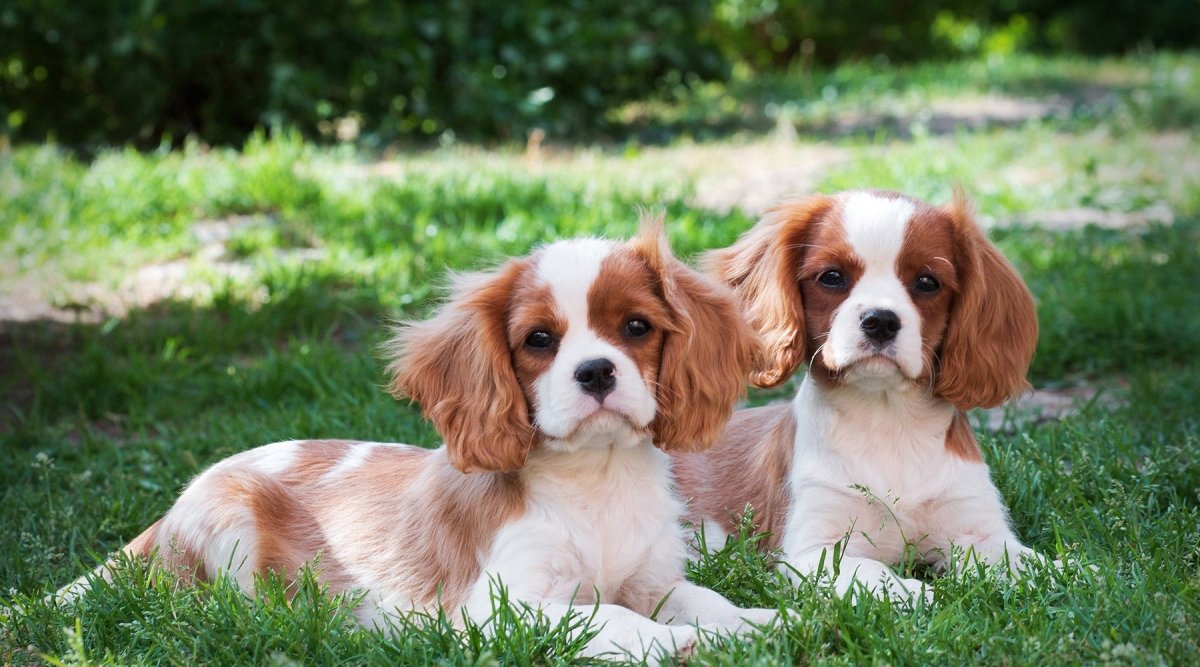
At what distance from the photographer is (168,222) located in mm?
8414

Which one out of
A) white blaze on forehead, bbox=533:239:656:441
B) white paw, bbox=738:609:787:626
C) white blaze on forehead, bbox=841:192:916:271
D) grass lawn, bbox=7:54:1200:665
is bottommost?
grass lawn, bbox=7:54:1200:665

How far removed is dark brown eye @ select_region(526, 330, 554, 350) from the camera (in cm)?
369

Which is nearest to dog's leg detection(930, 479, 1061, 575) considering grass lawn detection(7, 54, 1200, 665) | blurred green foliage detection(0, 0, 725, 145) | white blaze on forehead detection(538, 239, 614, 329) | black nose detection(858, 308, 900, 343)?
grass lawn detection(7, 54, 1200, 665)

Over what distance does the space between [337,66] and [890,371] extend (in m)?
8.30

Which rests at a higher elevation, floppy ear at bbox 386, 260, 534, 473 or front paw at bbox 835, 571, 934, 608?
floppy ear at bbox 386, 260, 534, 473

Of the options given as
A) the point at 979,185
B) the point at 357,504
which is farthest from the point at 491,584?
the point at 979,185

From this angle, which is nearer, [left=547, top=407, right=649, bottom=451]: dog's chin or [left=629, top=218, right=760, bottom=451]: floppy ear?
[left=547, top=407, right=649, bottom=451]: dog's chin

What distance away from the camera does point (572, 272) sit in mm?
3717

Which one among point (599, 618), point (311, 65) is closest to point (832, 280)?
point (599, 618)

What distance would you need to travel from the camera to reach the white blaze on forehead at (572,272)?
12.0ft

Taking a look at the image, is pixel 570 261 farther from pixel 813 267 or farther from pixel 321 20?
pixel 321 20

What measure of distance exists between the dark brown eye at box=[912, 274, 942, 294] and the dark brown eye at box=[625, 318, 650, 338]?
0.91 m

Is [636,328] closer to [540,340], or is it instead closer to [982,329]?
[540,340]

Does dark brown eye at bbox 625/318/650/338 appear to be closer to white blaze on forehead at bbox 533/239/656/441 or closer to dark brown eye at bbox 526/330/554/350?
white blaze on forehead at bbox 533/239/656/441
